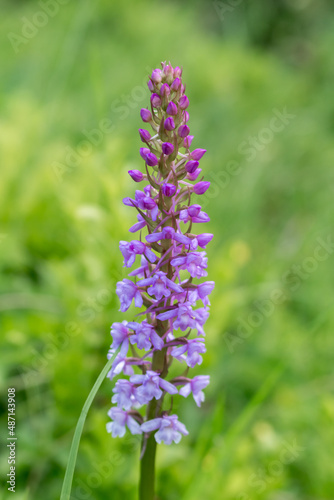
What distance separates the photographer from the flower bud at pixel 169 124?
144 centimetres

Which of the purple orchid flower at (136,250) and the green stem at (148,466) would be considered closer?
the purple orchid flower at (136,250)

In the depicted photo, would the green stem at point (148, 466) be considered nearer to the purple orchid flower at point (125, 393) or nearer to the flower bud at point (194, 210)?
the purple orchid flower at point (125, 393)

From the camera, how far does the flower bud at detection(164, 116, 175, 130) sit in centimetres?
144

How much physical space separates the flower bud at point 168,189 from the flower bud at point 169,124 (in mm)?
146

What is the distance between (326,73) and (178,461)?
6.84m

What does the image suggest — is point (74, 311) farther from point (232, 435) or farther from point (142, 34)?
point (142, 34)

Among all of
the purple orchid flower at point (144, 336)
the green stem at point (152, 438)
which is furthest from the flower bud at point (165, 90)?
the purple orchid flower at point (144, 336)

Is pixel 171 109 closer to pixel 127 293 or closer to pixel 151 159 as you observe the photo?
pixel 151 159

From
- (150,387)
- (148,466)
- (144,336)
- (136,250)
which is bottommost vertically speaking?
(148,466)

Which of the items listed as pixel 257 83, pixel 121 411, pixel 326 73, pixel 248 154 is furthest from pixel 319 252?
pixel 326 73

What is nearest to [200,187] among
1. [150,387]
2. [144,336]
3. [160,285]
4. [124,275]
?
[160,285]

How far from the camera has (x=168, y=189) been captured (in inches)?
56.4

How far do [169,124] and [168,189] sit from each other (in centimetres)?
16

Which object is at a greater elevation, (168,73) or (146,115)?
(168,73)
